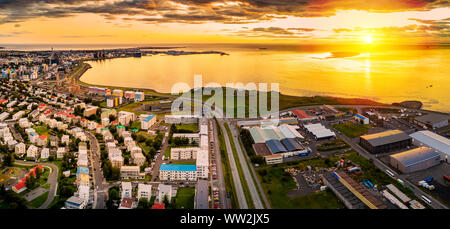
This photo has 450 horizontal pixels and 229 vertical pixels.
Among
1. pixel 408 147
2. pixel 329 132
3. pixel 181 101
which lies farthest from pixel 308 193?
pixel 181 101

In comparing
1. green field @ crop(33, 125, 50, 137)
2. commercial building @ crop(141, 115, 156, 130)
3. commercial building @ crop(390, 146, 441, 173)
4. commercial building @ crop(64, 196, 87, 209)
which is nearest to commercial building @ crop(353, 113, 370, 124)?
commercial building @ crop(390, 146, 441, 173)

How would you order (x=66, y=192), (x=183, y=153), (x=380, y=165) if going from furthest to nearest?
(x=183, y=153)
(x=380, y=165)
(x=66, y=192)

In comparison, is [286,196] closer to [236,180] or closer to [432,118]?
[236,180]

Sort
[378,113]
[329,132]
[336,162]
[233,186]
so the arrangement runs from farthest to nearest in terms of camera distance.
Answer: [378,113] → [329,132] → [336,162] → [233,186]

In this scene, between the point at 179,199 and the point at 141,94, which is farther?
the point at 141,94

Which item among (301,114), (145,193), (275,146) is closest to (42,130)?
(145,193)

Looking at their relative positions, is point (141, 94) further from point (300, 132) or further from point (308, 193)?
point (308, 193)
